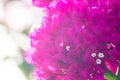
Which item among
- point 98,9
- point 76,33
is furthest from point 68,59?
point 98,9

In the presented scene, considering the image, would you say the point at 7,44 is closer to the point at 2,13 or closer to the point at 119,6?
the point at 2,13

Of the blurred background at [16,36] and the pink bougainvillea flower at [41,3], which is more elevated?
the pink bougainvillea flower at [41,3]

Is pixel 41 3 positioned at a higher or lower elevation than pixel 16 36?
higher

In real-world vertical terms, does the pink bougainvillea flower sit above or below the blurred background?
above

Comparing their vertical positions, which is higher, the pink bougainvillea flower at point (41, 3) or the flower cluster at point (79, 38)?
the pink bougainvillea flower at point (41, 3)
